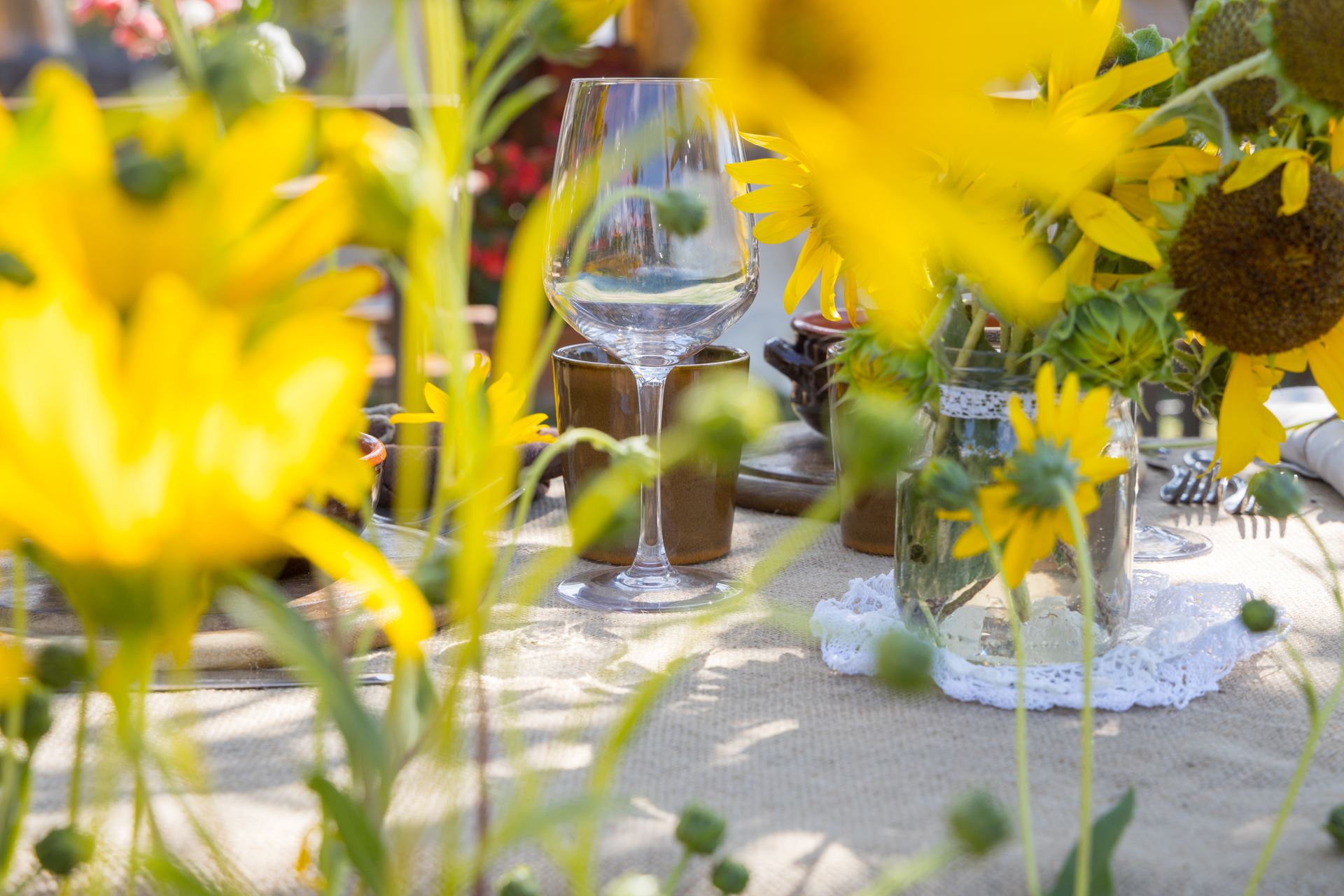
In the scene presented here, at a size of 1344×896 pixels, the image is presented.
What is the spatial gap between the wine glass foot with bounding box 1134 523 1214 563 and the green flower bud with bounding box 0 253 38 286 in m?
0.67

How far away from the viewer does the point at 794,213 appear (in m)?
0.58

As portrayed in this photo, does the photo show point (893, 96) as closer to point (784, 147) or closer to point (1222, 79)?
point (1222, 79)

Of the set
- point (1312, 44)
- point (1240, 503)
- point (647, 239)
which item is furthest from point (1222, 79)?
point (1240, 503)

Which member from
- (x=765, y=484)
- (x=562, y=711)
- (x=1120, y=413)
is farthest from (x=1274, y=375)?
(x=765, y=484)

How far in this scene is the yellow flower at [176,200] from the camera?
222 millimetres

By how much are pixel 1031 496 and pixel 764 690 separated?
214mm

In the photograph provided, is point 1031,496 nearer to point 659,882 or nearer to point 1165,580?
point 659,882

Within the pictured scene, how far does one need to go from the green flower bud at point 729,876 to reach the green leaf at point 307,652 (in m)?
0.14

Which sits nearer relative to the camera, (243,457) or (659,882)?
(243,457)

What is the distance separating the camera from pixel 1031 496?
0.38 metres

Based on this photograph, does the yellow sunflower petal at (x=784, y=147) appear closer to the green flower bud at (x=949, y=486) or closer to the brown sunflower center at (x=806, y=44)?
the green flower bud at (x=949, y=486)

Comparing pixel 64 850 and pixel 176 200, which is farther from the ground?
pixel 176 200

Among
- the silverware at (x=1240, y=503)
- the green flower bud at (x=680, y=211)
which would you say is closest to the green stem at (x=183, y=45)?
the green flower bud at (x=680, y=211)

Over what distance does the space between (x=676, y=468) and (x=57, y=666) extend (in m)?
0.51
